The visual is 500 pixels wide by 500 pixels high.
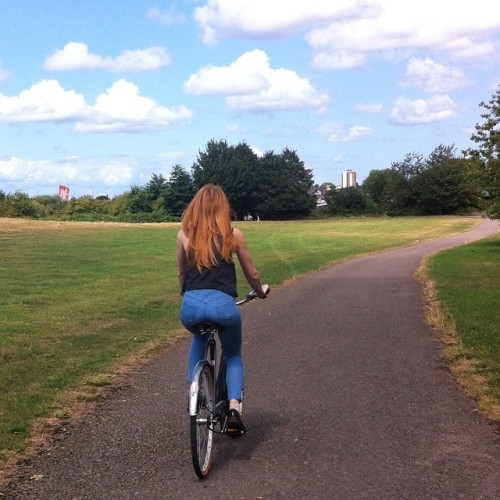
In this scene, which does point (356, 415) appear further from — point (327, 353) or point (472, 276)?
point (472, 276)

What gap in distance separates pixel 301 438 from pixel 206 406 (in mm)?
1037

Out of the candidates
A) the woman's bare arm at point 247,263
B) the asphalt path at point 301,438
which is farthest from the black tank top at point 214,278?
the asphalt path at point 301,438

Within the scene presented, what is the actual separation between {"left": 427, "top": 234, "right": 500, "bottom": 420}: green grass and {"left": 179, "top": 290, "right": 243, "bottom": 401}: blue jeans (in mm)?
2437

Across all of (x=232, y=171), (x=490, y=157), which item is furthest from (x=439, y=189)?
(x=490, y=157)

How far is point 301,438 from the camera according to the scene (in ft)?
18.0

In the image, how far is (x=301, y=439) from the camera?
5.47 metres

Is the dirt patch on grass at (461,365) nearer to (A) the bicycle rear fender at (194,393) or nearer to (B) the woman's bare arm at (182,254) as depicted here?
(A) the bicycle rear fender at (194,393)

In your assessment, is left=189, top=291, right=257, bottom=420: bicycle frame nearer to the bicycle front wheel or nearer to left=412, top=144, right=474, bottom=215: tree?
the bicycle front wheel

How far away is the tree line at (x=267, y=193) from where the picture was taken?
9631 centimetres

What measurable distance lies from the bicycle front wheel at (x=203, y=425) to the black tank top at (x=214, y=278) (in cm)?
56

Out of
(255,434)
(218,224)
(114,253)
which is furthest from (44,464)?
(114,253)

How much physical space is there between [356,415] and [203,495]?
2.13 m

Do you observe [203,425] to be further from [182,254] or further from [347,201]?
[347,201]

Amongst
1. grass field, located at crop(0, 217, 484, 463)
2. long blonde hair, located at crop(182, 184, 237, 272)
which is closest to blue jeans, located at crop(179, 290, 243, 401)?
long blonde hair, located at crop(182, 184, 237, 272)
